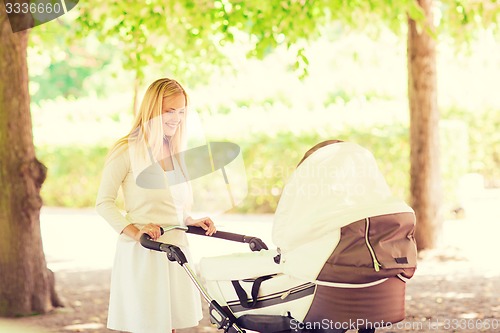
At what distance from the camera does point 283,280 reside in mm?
4293

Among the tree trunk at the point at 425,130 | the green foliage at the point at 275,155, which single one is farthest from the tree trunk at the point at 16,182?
the green foliage at the point at 275,155

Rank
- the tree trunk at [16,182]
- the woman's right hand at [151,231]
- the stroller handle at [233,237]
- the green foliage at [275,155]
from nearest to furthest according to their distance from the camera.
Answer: the woman's right hand at [151,231]
the stroller handle at [233,237]
the tree trunk at [16,182]
the green foliage at [275,155]

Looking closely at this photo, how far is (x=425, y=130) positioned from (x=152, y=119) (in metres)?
6.13

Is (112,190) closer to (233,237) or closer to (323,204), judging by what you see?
(233,237)

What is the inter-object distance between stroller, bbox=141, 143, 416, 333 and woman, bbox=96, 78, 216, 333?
0.68 metres

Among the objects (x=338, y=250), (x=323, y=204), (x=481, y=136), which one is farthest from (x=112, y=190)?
(x=481, y=136)

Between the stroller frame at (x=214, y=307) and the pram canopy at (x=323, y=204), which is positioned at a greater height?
the pram canopy at (x=323, y=204)

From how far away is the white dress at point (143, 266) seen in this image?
15.5 ft

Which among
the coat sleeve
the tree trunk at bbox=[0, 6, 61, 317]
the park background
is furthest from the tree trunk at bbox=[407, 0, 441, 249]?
the coat sleeve

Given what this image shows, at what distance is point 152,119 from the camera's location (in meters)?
4.71

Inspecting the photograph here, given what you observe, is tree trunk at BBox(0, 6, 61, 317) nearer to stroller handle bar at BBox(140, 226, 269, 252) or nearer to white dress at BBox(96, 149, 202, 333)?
white dress at BBox(96, 149, 202, 333)

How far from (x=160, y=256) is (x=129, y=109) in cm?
2007

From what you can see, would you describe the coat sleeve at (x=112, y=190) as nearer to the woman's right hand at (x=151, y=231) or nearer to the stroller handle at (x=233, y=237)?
the woman's right hand at (x=151, y=231)

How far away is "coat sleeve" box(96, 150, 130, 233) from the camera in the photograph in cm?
470
